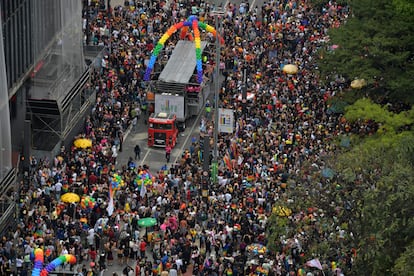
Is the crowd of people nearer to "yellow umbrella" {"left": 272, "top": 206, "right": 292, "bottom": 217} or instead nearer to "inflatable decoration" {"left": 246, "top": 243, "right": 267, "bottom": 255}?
"inflatable decoration" {"left": 246, "top": 243, "right": 267, "bottom": 255}

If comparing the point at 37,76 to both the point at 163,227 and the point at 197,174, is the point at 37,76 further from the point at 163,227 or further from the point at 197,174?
the point at 163,227

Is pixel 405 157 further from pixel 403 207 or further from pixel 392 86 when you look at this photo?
pixel 392 86

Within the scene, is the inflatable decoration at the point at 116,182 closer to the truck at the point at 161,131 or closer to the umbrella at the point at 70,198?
the umbrella at the point at 70,198

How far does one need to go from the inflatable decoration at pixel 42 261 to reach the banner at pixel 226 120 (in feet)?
54.6

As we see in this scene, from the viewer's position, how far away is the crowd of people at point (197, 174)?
67000mm

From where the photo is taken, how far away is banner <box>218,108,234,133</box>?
262 feet

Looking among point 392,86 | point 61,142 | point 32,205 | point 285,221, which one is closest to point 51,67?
point 61,142

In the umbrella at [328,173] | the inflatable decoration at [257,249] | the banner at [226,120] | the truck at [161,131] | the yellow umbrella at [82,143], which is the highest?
the umbrella at [328,173]

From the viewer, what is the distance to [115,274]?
215 feet

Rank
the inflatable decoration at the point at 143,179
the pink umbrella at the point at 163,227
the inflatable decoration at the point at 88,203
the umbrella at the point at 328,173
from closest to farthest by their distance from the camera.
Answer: the umbrella at the point at 328,173 < the pink umbrella at the point at 163,227 < the inflatable decoration at the point at 88,203 < the inflatable decoration at the point at 143,179

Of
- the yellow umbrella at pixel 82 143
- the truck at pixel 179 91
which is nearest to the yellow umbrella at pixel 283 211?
the yellow umbrella at pixel 82 143

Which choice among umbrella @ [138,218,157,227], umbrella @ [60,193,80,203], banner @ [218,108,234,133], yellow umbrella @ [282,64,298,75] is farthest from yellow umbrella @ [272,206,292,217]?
yellow umbrella @ [282,64,298,75]

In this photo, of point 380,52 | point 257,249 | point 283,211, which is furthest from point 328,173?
point 380,52

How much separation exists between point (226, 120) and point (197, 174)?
4.78m
